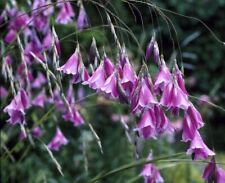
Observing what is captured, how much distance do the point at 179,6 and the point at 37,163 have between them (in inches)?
141

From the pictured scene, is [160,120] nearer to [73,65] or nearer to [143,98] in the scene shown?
[143,98]

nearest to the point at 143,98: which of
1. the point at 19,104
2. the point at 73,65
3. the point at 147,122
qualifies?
the point at 147,122

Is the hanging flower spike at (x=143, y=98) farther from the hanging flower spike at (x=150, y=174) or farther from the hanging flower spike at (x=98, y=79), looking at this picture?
the hanging flower spike at (x=150, y=174)

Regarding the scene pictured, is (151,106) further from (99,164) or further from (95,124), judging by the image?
(95,124)

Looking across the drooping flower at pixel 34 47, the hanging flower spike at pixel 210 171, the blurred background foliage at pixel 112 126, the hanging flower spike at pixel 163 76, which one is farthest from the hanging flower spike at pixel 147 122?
the drooping flower at pixel 34 47

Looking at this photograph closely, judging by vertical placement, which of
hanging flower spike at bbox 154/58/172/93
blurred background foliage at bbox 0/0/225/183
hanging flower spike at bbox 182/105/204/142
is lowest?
blurred background foliage at bbox 0/0/225/183

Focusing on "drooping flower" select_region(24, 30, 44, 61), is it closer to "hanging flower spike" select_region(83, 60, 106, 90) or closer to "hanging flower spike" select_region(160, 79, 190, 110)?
"hanging flower spike" select_region(83, 60, 106, 90)

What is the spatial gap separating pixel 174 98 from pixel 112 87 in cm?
20

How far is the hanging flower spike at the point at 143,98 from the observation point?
1.79m

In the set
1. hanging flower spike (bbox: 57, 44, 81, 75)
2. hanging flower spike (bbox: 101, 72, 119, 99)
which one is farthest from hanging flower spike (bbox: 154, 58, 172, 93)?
hanging flower spike (bbox: 57, 44, 81, 75)

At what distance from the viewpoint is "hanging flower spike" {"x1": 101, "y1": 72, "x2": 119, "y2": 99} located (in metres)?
1.83

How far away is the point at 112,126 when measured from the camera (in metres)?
5.86

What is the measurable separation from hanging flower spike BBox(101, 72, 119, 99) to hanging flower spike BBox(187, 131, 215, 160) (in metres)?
0.29

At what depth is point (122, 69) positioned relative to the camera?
1.89 metres
